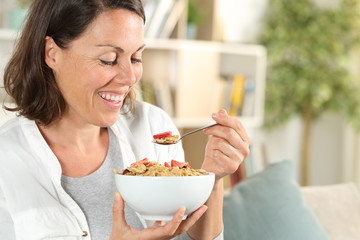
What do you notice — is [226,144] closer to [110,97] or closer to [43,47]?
[110,97]

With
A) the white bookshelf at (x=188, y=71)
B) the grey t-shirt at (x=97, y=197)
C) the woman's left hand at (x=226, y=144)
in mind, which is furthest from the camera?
the white bookshelf at (x=188, y=71)

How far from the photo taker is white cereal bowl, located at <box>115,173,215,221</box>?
3.20 feet

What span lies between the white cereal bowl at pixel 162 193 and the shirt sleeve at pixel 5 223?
40cm

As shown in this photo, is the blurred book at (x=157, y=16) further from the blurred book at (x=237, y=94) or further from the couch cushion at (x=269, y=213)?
the couch cushion at (x=269, y=213)

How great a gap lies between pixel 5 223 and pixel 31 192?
91 mm

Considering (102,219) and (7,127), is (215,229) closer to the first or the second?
(102,219)

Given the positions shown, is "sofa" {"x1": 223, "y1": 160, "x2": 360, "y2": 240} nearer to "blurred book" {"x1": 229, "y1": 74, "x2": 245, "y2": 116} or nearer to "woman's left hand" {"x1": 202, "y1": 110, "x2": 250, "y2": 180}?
"woman's left hand" {"x1": 202, "y1": 110, "x2": 250, "y2": 180}

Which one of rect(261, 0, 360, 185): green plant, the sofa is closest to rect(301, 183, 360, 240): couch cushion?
the sofa

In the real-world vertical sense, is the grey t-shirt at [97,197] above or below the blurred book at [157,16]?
below

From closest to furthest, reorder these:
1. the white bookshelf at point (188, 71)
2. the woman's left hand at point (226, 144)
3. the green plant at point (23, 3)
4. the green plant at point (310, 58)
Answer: the woman's left hand at point (226, 144)
the green plant at point (23, 3)
the white bookshelf at point (188, 71)
the green plant at point (310, 58)

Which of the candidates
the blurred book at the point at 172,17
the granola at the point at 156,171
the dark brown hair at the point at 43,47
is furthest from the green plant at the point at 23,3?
the granola at the point at 156,171

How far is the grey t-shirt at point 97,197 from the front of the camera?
1367mm

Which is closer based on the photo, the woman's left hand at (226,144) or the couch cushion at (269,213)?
the woman's left hand at (226,144)

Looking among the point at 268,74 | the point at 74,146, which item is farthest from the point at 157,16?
the point at 74,146
